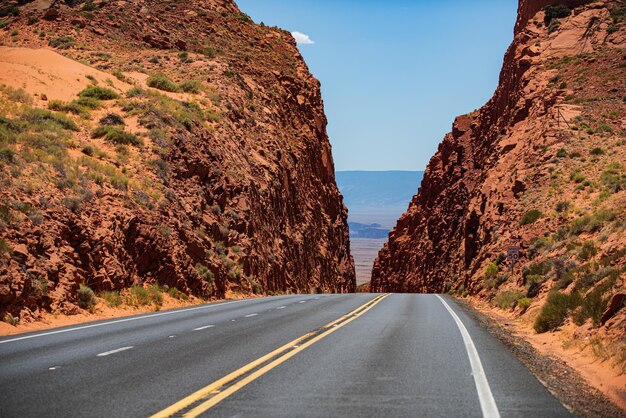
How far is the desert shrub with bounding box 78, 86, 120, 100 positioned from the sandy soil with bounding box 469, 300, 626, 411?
2809 centimetres

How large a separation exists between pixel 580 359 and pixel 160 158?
2372 centimetres

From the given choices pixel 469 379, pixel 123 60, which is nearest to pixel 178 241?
pixel 469 379

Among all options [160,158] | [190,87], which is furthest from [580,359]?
[190,87]

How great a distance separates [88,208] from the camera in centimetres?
2127

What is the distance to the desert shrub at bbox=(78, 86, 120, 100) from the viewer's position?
36.1 m

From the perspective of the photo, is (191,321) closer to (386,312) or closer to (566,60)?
(386,312)

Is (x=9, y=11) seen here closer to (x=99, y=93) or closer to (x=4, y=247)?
(x=99, y=93)

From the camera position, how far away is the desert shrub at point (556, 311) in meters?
14.9

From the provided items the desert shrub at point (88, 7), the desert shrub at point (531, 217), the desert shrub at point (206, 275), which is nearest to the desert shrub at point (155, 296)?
the desert shrub at point (206, 275)

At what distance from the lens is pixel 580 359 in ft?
36.8

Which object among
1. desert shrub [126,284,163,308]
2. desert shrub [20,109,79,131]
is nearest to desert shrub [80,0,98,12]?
desert shrub [20,109,79,131]

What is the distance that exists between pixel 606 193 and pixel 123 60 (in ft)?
126

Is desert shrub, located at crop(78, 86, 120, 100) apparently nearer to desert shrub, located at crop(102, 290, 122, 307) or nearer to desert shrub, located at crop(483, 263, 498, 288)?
desert shrub, located at crop(102, 290, 122, 307)

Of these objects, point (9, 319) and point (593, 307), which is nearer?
point (593, 307)
